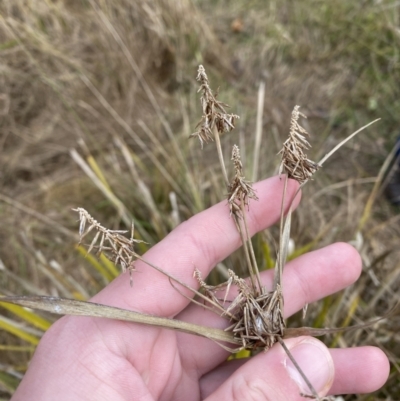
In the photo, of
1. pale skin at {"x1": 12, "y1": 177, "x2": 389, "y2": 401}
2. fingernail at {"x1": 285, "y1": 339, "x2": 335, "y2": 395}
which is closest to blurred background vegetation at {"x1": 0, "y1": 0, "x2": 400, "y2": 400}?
pale skin at {"x1": 12, "y1": 177, "x2": 389, "y2": 401}

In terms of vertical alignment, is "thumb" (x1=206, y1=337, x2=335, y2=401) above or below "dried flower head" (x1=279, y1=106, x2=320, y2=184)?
below

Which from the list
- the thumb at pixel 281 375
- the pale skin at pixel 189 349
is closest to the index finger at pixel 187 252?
the pale skin at pixel 189 349

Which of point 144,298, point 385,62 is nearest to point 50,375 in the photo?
point 144,298

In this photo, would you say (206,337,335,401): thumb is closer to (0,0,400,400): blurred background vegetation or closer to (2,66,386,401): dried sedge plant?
(2,66,386,401): dried sedge plant

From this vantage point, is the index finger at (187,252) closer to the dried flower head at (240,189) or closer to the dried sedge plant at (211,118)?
the dried flower head at (240,189)

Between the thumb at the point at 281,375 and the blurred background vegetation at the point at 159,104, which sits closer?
A: the thumb at the point at 281,375

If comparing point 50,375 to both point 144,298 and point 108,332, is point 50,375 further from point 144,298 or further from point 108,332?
point 144,298
